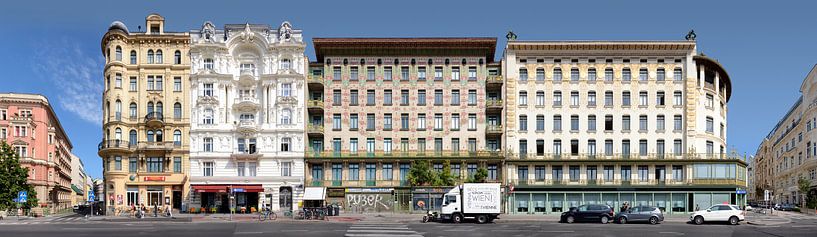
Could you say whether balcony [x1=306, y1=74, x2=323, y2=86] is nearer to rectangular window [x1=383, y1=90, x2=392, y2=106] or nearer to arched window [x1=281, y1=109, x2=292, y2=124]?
arched window [x1=281, y1=109, x2=292, y2=124]

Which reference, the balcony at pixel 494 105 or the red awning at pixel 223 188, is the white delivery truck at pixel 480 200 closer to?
the balcony at pixel 494 105

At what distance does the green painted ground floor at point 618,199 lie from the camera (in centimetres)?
6594

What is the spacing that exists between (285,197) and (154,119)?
14.5 meters

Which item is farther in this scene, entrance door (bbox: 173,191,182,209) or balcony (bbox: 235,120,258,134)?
entrance door (bbox: 173,191,182,209)

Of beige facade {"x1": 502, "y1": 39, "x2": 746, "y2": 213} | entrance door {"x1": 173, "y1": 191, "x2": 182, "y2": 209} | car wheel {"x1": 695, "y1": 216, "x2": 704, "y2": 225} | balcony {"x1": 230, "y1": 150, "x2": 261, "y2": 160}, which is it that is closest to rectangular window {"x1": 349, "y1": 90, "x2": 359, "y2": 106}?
balcony {"x1": 230, "y1": 150, "x2": 261, "y2": 160}

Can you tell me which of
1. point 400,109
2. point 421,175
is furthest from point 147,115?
point 421,175

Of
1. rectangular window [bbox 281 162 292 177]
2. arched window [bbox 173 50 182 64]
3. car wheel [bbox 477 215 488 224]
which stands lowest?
car wheel [bbox 477 215 488 224]

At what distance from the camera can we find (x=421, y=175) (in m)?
64.3

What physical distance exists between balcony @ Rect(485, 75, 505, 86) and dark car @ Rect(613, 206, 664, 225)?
23.6 metres

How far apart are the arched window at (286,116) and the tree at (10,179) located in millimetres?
24184

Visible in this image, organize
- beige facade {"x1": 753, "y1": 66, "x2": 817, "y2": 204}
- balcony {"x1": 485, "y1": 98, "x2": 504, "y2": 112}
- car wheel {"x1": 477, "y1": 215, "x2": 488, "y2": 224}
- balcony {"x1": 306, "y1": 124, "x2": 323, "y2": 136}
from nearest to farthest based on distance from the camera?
car wheel {"x1": 477, "y1": 215, "x2": 488, "y2": 224}
balcony {"x1": 306, "y1": 124, "x2": 323, "y2": 136}
balcony {"x1": 485, "y1": 98, "x2": 504, "y2": 112}
beige facade {"x1": 753, "y1": 66, "x2": 817, "y2": 204}

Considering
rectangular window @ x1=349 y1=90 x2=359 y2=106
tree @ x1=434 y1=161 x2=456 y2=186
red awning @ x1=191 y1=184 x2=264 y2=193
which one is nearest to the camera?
tree @ x1=434 y1=161 x2=456 y2=186

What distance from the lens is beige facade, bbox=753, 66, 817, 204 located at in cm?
9088

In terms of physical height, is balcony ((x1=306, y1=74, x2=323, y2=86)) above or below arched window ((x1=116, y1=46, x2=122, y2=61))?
below
